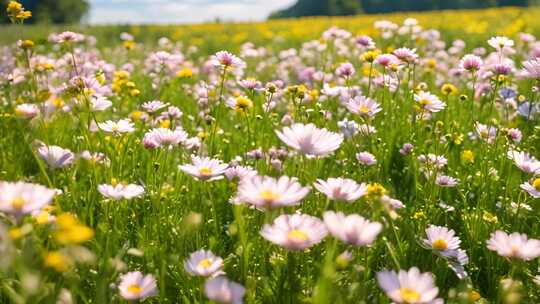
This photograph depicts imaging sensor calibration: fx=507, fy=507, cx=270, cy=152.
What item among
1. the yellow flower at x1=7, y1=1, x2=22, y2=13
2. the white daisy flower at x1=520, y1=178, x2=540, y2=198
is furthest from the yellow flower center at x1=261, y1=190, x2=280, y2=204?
the yellow flower at x1=7, y1=1, x2=22, y2=13

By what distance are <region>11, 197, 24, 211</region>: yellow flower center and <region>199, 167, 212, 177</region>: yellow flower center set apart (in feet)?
1.62

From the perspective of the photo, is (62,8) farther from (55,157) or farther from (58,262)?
(58,262)

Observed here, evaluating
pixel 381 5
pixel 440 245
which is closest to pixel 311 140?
pixel 440 245

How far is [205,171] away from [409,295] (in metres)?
0.64

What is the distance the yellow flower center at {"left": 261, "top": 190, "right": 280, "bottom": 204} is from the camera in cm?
108

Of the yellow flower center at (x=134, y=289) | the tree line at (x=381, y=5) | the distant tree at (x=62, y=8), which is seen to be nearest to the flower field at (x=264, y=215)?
the yellow flower center at (x=134, y=289)

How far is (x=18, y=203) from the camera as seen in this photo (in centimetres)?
95

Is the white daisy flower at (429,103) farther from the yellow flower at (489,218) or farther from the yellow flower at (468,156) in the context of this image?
the yellow flower at (489,218)

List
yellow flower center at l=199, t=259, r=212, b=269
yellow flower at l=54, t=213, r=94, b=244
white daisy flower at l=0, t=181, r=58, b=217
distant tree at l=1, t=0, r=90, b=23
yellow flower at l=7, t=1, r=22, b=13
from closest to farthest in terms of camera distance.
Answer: yellow flower at l=54, t=213, r=94, b=244, white daisy flower at l=0, t=181, r=58, b=217, yellow flower center at l=199, t=259, r=212, b=269, yellow flower at l=7, t=1, r=22, b=13, distant tree at l=1, t=0, r=90, b=23

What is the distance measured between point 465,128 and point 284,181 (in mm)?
1907

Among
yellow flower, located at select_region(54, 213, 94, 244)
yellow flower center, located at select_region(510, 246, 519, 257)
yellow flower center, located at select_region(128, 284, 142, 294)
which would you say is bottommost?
yellow flower center, located at select_region(128, 284, 142, 294)

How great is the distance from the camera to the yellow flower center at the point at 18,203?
945 millimetres

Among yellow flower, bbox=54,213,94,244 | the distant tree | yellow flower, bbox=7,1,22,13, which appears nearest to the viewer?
yellow flower, bbox=54,213,94,244

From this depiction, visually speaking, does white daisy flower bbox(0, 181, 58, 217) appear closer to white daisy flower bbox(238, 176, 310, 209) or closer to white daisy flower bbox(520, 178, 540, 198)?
white daisy flower bbox(238, 176, 310, 209)
